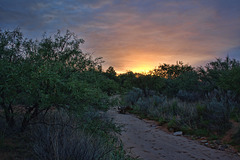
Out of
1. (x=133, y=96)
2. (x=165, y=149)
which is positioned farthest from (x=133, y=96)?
(x=165, y=149)

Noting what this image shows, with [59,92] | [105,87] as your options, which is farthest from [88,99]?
[105,87]

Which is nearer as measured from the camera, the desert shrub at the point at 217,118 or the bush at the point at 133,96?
the desert shrub at the point at 217,118

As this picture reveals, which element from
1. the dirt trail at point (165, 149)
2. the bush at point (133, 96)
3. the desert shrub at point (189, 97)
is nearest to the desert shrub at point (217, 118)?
the dirt trail at point (165, 149)

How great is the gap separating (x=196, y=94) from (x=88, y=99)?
627 inches

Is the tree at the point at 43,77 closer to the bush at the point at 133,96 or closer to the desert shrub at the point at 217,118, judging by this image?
the desert shrub at the point at 217,118

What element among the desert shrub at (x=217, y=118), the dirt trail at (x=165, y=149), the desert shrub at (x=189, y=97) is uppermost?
the desert shrub at (x=189, y=97)

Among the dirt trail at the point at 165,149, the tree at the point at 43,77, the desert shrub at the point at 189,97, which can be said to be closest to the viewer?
the tree at the point at 43,77

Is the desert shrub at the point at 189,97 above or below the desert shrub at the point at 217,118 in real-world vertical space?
above

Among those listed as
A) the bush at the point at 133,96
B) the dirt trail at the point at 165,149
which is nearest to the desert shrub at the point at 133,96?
the bush at the point at 133,96

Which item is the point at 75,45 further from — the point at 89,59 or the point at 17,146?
the point at 17,146

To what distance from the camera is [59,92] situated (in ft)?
14.7

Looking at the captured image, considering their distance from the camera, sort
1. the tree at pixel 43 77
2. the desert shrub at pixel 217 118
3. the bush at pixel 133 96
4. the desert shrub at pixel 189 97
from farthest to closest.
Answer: the bush at pixel 133 96 < the desert shrub at pixel 189 97 < the desert shrub at pixel 217 118 < the tree at pixel 43 77

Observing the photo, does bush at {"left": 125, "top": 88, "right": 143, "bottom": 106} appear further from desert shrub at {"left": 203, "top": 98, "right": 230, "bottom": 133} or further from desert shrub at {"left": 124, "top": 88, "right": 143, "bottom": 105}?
desert shrub at {"left": 203, "top": 98, "right": 230, "bottom": 133}

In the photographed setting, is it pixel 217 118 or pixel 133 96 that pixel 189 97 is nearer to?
pixel 133 96
